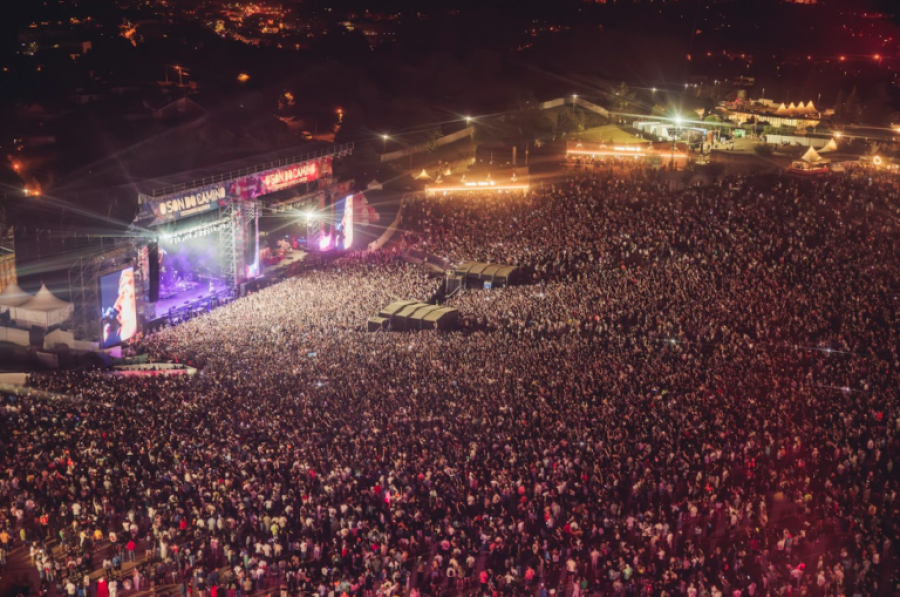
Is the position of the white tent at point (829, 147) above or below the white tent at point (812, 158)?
above

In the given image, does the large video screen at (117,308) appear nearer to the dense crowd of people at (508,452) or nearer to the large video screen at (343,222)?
the dense crowd of people at (508,452)

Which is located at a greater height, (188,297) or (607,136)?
(607,136)

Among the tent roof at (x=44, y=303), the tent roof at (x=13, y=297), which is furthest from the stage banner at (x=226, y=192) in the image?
the tent roof at (x=13, y=297)

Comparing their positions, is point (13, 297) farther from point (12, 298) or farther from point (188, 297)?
point (188, 297)

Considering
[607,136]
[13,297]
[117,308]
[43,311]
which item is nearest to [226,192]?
[117,308]

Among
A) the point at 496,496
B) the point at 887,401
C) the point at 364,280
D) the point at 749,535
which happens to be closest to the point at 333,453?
the point at 496,496

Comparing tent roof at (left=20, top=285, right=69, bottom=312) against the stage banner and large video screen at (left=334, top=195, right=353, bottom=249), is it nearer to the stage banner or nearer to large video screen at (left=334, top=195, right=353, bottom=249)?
the stage banner

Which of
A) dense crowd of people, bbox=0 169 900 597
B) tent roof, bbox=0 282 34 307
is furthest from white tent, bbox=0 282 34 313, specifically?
dense crowd of people, bbox=0 169 900 597
